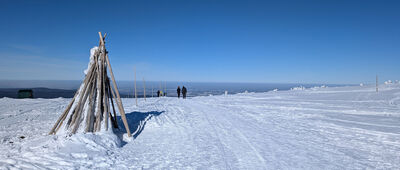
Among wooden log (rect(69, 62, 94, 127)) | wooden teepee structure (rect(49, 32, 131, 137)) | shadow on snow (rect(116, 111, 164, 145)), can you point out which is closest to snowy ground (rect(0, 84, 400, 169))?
shadow on snow (rect(116, 111, 164, 145))

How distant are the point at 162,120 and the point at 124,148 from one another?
A: 385cm

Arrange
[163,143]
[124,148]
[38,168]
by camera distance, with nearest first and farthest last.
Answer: [38,168], [124,148], [163,143]

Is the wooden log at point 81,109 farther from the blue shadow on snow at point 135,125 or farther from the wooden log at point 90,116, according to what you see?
the blue shadow on snow at point 135,125

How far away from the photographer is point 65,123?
6.46 m

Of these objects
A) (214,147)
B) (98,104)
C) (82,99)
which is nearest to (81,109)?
(82,99)

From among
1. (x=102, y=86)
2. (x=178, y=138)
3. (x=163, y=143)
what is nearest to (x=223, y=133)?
(x=178, y=138)

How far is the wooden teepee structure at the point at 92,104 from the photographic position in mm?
6406

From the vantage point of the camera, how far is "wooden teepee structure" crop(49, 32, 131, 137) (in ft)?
21.0

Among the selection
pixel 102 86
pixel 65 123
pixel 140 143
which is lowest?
pixel 140 143

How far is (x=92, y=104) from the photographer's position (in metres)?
6.69

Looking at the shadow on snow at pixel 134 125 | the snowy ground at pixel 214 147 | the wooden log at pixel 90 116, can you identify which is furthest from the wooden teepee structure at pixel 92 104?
the shadow on snow at pixel 134 125

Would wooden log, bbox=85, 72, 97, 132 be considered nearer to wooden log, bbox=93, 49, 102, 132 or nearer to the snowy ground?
wooden log, bbox=93, 49, 102, 132

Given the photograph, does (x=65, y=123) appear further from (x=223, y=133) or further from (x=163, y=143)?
(x=223, y=133)

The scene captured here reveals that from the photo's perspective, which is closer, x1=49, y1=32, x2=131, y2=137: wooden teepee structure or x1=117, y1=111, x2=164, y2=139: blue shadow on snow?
Answer: x1=49, y1=32, x2=131, y2=137: wooden teepee structure
